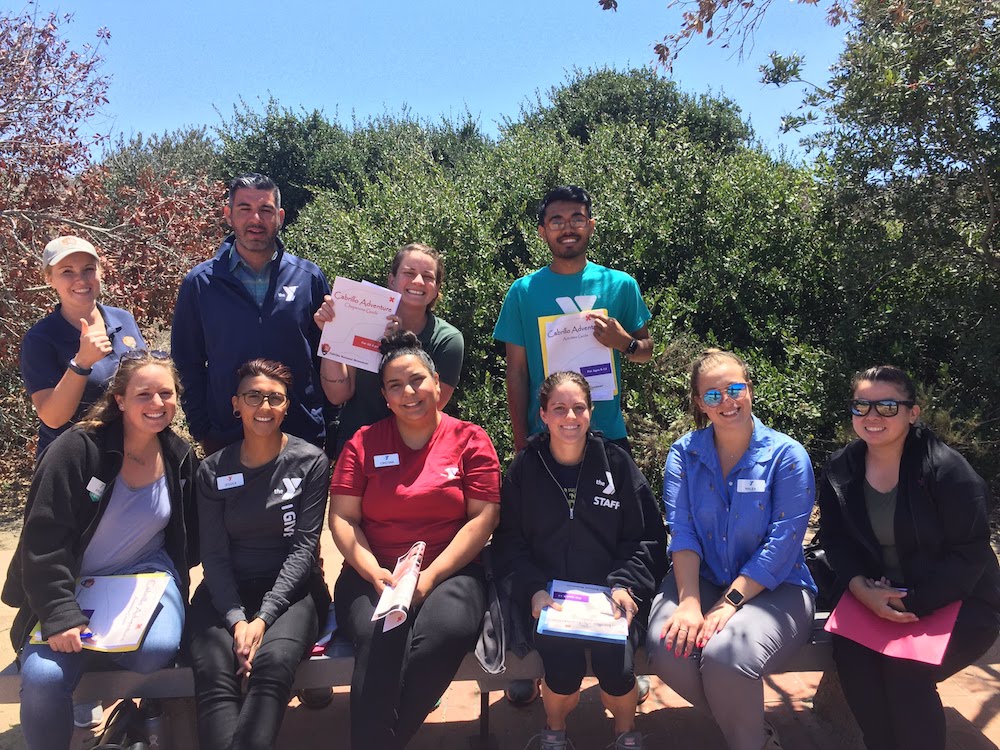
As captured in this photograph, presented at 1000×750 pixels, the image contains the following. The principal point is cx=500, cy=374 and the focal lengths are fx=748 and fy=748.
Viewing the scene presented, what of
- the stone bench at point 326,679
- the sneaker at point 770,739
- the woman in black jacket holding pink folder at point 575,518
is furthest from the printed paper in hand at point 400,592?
the sneaker at point 770,739

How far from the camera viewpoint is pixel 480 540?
11.1 feet

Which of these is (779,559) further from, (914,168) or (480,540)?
(914,168)

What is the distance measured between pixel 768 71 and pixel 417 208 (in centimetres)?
392

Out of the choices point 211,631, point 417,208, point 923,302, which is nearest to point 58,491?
point 211,631

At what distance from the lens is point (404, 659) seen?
3.04m

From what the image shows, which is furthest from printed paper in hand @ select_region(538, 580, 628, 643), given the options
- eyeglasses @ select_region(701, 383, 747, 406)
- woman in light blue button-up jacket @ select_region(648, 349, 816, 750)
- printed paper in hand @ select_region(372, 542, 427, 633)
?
eyeglasses @ select_region(701, 383, 747, 406)

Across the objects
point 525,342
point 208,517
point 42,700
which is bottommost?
point 42,700

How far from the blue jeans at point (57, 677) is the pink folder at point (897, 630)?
2809mm

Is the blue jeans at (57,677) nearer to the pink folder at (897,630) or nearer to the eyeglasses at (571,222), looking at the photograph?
the eyeglasses at (571,222)

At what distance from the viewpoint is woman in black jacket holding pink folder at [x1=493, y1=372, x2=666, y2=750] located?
332cm

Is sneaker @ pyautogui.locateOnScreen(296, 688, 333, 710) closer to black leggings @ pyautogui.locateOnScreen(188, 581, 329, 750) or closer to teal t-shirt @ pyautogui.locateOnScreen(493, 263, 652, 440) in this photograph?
black leggings @ pyautogui.locateOnScreen(188, 581, 329, 750)

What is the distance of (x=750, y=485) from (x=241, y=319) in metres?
2.57

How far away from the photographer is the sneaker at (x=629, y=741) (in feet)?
10.2

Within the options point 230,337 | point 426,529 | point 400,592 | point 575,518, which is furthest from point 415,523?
point 230,337
